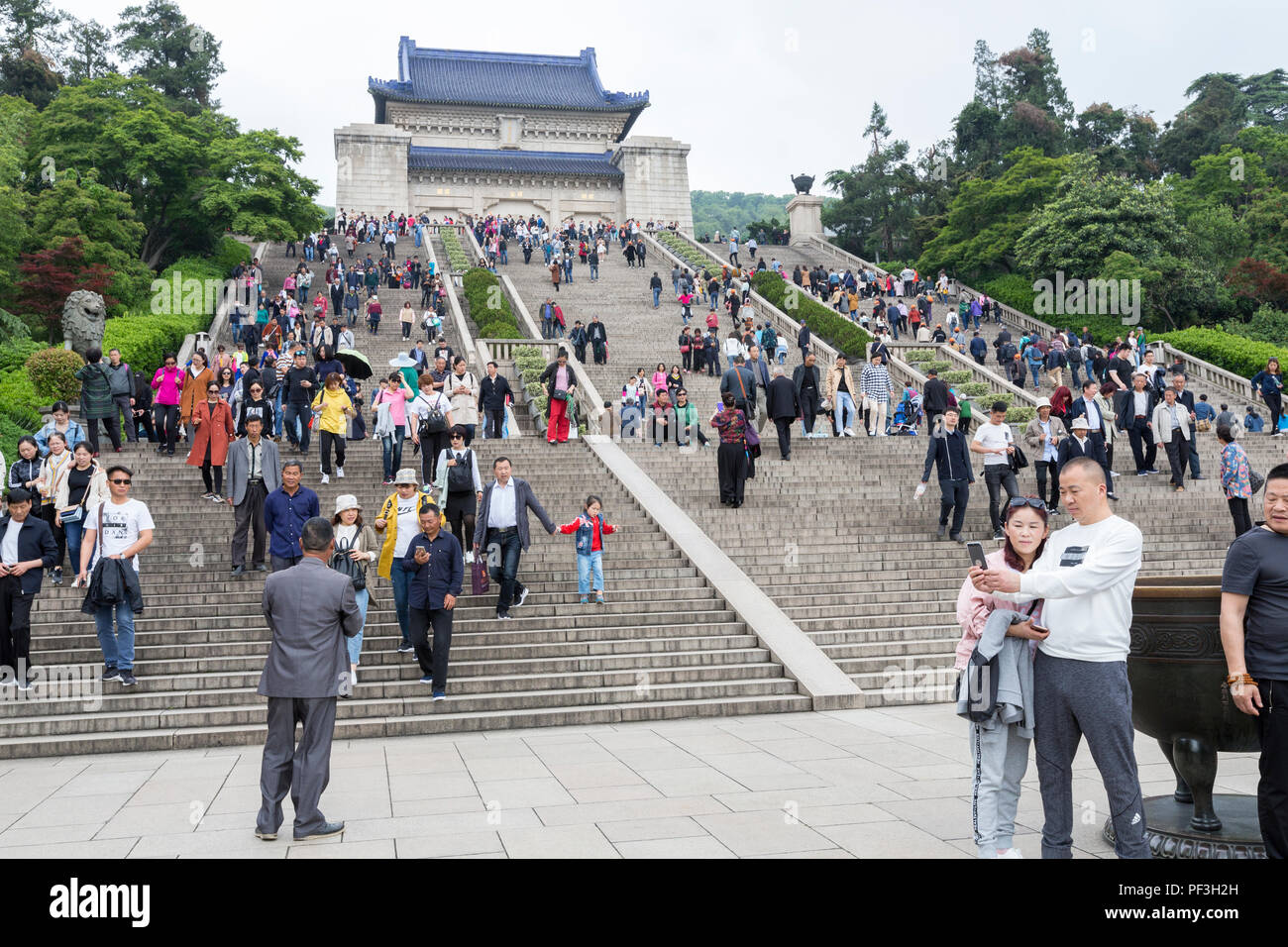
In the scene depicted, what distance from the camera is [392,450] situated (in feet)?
45.2

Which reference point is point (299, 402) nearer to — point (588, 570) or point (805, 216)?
point (588, 570)

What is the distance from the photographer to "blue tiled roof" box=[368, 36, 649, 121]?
58.5 meters

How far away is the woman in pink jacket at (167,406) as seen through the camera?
1469cm

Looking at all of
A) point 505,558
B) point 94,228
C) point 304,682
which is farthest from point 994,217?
point 304,682

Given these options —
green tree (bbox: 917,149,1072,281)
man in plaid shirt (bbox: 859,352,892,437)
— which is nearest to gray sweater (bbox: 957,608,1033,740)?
man in plaid shirt (bbox: 859,352,892,437)

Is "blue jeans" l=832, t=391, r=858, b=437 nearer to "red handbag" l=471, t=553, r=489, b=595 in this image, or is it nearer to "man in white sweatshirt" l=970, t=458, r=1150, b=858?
"red handbag" l=471, t=553, r=489, b=595

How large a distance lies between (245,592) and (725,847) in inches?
273

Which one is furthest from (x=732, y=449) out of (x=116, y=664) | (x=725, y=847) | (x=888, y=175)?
(x=888, y=175)

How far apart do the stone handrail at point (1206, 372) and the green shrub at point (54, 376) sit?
72.7ft

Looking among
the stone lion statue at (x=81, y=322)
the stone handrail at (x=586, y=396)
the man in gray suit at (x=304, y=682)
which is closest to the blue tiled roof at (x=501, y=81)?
the stone lion statue at (x=81, y=322)

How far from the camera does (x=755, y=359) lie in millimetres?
17453

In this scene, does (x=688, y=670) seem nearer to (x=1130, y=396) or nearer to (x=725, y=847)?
(x=725, y=847)

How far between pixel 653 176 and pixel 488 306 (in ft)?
A: 100

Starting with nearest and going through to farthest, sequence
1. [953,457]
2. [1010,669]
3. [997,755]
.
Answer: [1010,669] → [997,755] → [953,457]
